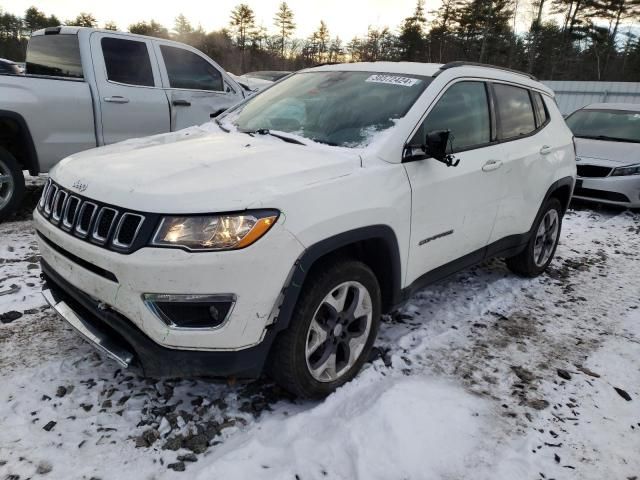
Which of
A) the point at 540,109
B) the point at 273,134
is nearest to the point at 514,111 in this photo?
the point at 540,109

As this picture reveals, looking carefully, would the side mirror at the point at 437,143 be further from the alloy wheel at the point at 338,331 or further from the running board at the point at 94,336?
the running board at the point at 94,336

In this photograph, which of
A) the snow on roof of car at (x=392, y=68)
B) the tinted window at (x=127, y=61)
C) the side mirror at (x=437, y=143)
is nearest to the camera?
the side mirror at (x=437, y=143)

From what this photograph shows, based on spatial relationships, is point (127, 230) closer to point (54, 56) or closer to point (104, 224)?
point (104, 224)

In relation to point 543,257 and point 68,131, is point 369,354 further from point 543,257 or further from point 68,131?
point 68,131

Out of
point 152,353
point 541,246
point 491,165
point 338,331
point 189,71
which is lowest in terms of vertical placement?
point 541,246

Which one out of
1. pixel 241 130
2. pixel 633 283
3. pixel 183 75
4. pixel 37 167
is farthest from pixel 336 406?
pixel 183 75

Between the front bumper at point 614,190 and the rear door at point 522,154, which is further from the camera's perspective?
the front bumper at point 614,190

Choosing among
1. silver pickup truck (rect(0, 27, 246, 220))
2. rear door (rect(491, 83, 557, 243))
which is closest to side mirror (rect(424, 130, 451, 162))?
rear door (rect(491, 83, 557, 243))

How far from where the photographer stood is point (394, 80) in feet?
10.7

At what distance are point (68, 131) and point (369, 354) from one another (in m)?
4.23

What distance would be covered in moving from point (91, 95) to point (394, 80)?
3.75 m

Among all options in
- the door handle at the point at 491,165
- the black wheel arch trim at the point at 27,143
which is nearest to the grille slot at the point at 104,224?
the door handle at the point at 491,165

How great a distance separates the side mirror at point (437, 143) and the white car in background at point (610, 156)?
602cm

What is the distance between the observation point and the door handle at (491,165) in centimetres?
341
